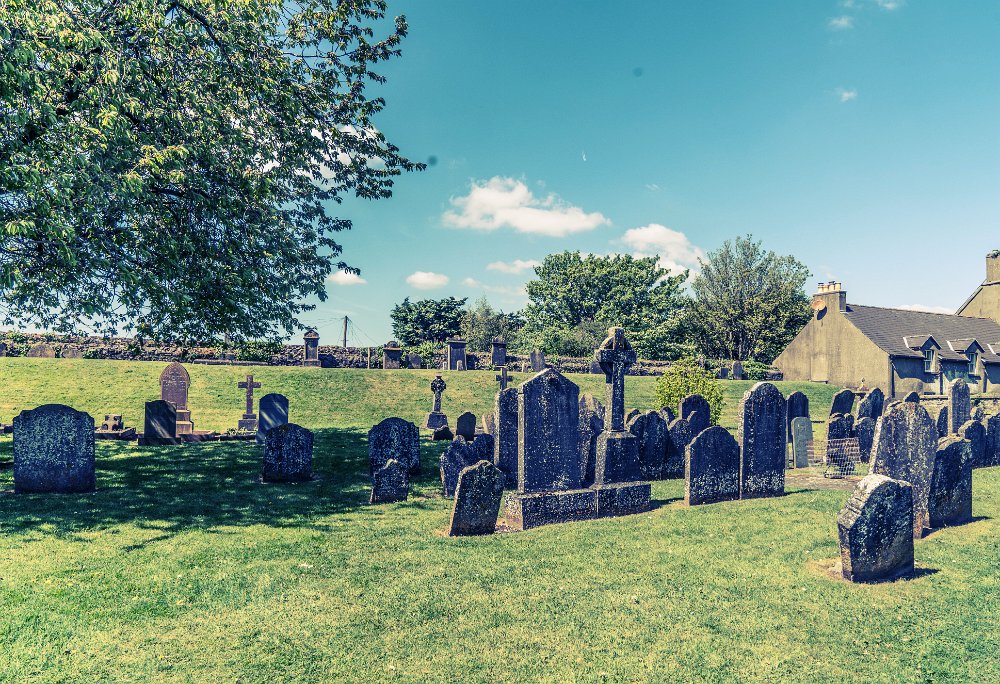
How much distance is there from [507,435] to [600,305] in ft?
137

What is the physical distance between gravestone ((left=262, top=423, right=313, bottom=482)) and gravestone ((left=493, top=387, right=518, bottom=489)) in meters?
4.30

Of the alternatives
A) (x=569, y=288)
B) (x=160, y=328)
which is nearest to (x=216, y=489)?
(x=160, y=328)

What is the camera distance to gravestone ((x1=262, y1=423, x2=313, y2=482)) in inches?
462

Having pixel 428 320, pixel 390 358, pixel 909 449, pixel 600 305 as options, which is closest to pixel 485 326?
pixel 428 320

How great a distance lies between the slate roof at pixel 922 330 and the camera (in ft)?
137

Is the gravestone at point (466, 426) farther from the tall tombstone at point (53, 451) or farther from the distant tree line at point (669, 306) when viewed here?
the distant tree line at point (669, 306)

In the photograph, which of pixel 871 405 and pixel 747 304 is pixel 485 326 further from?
→ pixel 871 405

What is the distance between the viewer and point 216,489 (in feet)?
35.7

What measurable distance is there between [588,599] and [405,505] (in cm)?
503

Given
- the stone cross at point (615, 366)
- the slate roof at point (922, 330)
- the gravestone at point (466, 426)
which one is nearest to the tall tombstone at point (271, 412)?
the gravestone at point (466, 426)

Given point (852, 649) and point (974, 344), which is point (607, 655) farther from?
point (974, 344)

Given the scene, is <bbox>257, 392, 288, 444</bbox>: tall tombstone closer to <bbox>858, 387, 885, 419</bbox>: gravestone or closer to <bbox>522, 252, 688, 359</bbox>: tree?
<bbox>858, 387, 885, 419</bbox>: gravestone

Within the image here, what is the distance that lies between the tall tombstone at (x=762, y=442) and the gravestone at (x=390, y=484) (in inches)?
259

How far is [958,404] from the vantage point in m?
19.2
